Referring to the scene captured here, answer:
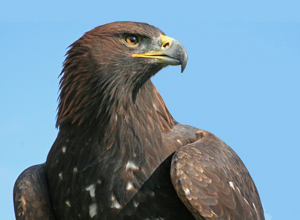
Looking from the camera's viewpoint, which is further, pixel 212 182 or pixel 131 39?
pixel 131 39

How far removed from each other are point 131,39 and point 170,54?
54cm

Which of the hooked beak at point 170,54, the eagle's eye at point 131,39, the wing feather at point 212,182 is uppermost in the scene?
the eagle's eye at point 131,39

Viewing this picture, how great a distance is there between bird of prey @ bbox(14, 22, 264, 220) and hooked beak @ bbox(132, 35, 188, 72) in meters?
0.01

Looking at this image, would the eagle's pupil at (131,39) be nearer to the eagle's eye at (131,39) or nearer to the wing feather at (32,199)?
the eagle's eye at (131,39)

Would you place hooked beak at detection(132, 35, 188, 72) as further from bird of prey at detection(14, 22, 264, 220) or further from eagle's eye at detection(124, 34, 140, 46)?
eagle's eye at detection(124, 34, 140, 46)

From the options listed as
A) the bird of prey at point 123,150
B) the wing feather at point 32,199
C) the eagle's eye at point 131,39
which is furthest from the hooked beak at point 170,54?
the wing feather at point 32,199

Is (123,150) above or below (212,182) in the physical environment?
above

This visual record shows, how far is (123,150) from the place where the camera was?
252 inches

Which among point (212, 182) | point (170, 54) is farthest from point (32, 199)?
point (170, 54)

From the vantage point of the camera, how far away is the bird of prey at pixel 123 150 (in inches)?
247

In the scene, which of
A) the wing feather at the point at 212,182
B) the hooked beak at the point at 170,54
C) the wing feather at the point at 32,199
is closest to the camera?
the wing feather at the point at 212,182

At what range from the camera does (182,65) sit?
21.1 feet

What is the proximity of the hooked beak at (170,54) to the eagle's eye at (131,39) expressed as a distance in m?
0.18

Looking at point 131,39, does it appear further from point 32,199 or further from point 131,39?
point 32,199
